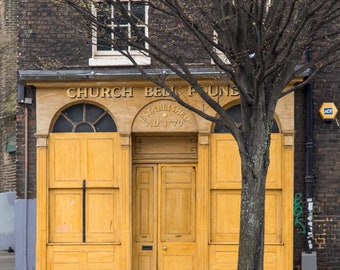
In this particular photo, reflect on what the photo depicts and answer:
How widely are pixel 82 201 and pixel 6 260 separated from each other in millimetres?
4815

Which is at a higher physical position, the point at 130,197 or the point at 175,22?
the point at 175,22

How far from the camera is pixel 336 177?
12641 mm

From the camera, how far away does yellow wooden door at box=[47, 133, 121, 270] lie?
12703 mm

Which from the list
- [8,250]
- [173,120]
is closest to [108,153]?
[173,120]

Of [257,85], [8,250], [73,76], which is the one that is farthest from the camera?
[8,250]

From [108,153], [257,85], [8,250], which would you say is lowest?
[8,250]

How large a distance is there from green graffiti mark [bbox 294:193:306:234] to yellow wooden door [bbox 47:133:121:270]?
10.3 feet

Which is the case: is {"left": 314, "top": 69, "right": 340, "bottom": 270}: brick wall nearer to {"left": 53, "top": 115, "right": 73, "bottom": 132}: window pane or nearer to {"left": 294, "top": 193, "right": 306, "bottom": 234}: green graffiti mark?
{"left": 294, "top": 193, "right": 306, "bottom": 234}: green graffiti mark

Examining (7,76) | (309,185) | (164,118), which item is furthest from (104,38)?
(7,76)

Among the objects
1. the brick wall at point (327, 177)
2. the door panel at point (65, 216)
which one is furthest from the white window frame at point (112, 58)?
the brick wall at point (327, 177)

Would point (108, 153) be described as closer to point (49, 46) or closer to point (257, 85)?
point (49, 46)

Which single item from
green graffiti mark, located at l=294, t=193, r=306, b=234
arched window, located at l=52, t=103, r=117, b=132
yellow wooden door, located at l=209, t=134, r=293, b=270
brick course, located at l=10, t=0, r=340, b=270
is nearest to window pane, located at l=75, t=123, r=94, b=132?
arched window, located at l=52, t=103, r=117, b=132

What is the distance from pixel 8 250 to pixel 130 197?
7.13 meters

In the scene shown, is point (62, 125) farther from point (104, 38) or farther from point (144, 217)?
point (104, 38)
